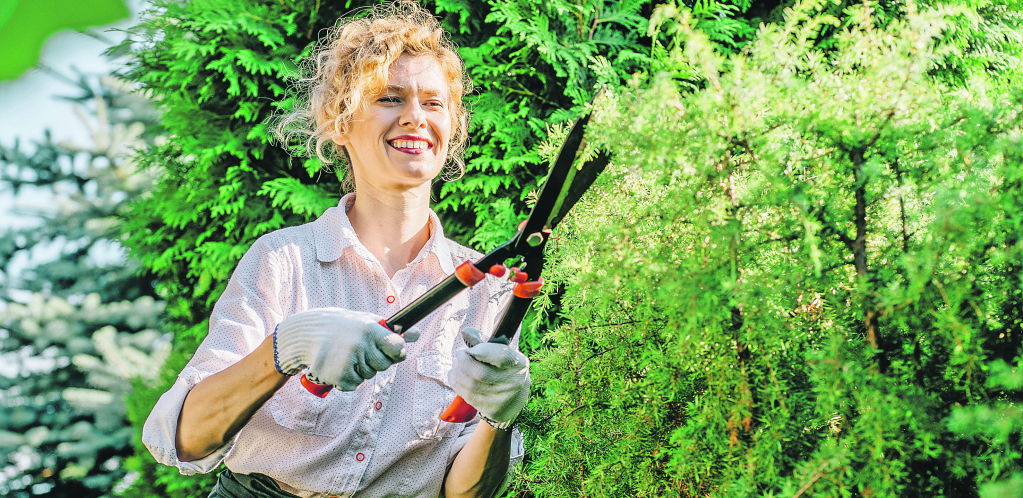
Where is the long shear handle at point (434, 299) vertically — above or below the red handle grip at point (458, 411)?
above

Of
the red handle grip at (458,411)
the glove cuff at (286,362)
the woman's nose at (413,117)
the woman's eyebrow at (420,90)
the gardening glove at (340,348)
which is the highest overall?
the woman's eyebrow at (420,90)

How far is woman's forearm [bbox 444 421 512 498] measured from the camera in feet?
6.17

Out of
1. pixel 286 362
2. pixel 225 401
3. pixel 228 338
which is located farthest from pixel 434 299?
pixel 228 338

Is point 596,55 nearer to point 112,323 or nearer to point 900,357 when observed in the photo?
point 900,357

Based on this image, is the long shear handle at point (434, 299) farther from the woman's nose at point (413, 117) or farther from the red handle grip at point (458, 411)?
the woman's nose at point (413, 117)

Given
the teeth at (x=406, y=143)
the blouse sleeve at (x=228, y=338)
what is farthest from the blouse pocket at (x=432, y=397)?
the teeth at (x=406, y=143)

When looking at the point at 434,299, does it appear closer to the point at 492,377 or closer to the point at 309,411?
the point at 492,377

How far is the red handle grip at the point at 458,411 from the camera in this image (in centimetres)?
174

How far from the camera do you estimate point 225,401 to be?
166cm

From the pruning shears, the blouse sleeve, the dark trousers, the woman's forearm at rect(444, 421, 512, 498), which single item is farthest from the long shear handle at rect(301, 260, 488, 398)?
the dark trousers

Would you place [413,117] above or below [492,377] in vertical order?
above

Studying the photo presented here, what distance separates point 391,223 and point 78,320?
3643mm

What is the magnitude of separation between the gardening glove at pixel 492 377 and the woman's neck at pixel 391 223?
70cm

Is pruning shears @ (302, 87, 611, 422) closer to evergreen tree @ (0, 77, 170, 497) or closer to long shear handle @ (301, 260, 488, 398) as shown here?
long shear handle @ (301, 260, 488, 398)
